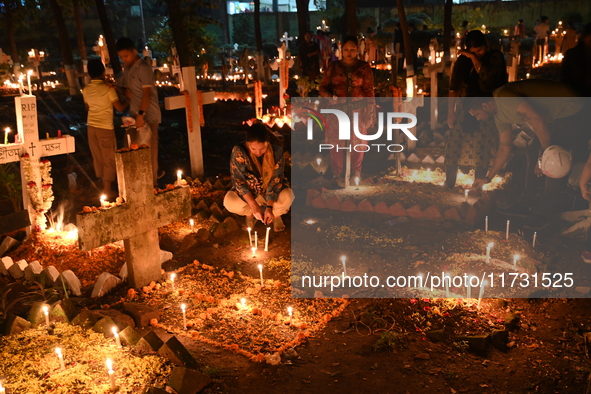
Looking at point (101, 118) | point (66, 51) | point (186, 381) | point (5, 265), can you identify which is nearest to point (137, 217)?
point (5, 265)

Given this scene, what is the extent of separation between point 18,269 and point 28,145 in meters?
1.60

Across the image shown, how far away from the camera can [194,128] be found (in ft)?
27.5

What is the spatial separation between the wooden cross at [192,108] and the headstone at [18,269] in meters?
3.40

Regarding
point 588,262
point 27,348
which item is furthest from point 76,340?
point 588,262

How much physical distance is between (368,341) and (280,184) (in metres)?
2.13

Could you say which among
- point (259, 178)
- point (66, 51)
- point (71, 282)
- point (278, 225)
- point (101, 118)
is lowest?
point (71, 282)

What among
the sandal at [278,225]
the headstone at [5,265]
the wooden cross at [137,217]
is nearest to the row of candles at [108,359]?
the wooden cross at [137,217]

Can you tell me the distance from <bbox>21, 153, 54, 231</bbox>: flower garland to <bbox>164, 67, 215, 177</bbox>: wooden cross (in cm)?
220

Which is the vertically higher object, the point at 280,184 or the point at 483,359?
the point at 280,184

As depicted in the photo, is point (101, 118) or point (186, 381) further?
point (101, 118)

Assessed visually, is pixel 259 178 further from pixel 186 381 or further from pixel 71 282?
pixel 186 381

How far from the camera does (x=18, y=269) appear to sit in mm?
5199

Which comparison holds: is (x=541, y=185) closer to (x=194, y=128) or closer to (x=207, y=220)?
(x=207, y=220)

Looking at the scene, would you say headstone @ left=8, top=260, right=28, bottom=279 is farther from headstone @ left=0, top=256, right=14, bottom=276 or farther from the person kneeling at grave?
the person kneeling at grave
